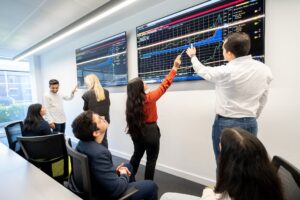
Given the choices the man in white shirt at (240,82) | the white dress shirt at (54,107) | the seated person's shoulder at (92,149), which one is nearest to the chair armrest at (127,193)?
the seated person's shoulder at (92,149)

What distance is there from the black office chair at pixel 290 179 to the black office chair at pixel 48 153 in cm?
164

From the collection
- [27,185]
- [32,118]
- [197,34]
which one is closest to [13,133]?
[32,118]

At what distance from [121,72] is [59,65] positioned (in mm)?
2572

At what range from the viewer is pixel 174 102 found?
8.44 ft

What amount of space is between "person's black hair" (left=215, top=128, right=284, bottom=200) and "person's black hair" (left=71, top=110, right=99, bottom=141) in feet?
2.78

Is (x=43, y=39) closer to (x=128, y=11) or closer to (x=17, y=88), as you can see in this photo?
(x=128, y=11)

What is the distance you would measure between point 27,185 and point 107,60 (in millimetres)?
2604

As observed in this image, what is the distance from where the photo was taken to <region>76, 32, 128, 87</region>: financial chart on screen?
3.09 metres

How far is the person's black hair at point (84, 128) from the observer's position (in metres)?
1.22

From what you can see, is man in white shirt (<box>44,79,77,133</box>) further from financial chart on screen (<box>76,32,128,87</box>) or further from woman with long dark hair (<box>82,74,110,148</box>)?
woman with long dark hair (<box>82,74,110,148</box>)

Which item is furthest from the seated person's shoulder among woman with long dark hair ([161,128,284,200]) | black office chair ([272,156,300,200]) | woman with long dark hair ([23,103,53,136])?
→ woman with long dark hair ([23,103,53,136])

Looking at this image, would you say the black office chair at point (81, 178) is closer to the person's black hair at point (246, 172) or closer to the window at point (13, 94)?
the person's black hair at point (246, 172)

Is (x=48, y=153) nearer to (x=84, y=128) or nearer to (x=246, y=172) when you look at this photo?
(x=84, y=128)

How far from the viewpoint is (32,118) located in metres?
2.14
